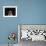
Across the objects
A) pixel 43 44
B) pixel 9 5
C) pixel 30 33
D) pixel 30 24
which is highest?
pixel 9 5

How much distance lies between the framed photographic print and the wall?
0.35ft

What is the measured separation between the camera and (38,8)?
3.68 metres

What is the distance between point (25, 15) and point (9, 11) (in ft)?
1.48

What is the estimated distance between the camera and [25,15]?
12.1ft

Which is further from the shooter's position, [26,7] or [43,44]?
[26,7]

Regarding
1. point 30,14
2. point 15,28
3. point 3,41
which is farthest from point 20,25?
point 3,41

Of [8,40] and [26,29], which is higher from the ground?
[26,29]

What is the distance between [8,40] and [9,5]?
94 centimetres

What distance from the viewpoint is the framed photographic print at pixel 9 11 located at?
3.66 meters

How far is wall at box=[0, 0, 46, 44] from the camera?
12.0 ft

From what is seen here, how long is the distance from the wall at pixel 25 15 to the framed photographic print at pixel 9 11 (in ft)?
0.35

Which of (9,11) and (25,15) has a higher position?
(9,11)

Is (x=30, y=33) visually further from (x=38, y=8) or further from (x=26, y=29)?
(x=38, y=8)

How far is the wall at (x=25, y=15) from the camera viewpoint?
3662 millimetres
